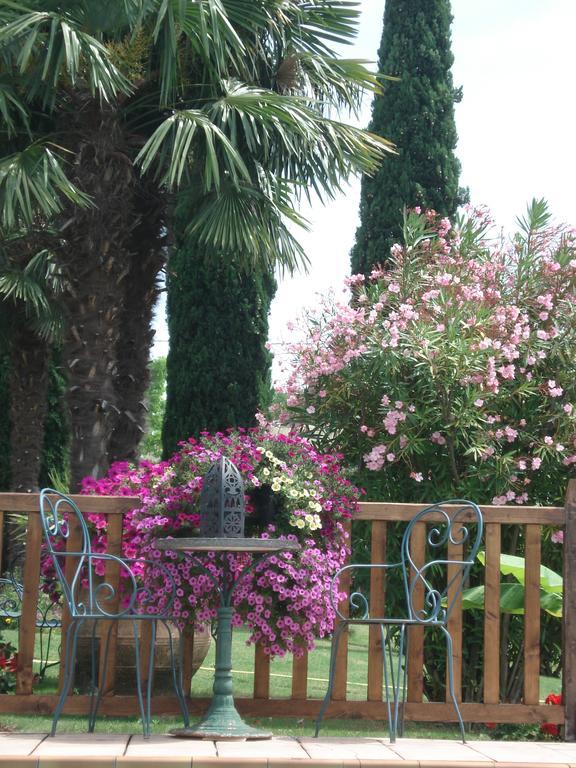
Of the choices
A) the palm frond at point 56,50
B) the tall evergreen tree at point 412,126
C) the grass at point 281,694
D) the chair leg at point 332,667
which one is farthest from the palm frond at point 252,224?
the tall evergreen tree at point 412,126

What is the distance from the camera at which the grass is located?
500cm

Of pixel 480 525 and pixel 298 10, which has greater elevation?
pixel 298 10

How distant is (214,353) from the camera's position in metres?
13.9

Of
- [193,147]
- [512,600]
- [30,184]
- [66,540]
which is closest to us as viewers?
[66,540]

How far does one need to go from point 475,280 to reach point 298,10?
3477 mm

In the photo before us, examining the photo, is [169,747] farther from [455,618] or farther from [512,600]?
[512,600]

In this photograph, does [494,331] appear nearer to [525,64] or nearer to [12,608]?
[525,64]

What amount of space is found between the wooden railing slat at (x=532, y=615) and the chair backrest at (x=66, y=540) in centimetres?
Answer: 199

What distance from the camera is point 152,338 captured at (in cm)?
1002

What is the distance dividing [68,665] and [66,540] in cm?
58

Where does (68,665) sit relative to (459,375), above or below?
below

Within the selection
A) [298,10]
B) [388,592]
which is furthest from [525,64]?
[388,592]

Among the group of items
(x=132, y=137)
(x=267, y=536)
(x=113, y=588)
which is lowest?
(x=113, y=588)

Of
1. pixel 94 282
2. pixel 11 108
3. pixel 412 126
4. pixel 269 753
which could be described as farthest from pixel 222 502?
pixel 412 126
